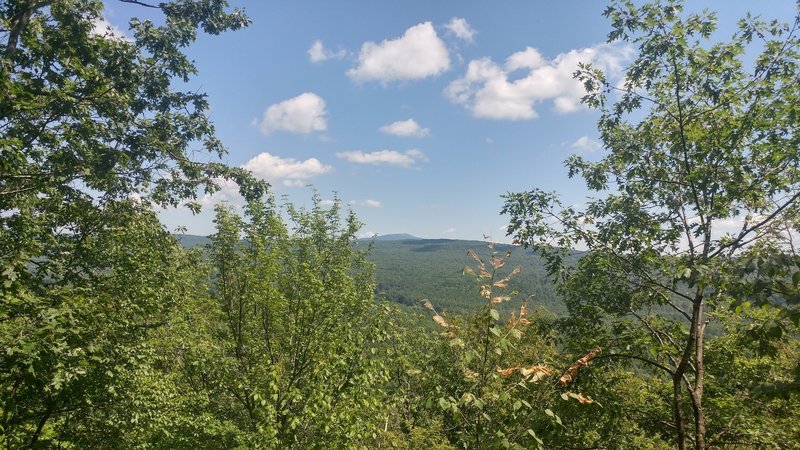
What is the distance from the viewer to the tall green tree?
813 cm

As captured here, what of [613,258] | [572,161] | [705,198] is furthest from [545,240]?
[705,198]

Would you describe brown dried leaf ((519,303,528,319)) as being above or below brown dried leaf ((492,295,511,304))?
below

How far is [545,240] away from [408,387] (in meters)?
20.0

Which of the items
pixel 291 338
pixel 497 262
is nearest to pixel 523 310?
pixel 497 262

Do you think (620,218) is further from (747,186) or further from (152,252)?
(152,252)

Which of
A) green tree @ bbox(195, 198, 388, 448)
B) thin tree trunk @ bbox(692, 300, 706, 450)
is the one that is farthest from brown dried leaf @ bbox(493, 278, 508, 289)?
green tree @ bbox(195, 198, 388, 448)

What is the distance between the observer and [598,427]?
10609 millimetres

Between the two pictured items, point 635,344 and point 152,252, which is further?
point 152,252

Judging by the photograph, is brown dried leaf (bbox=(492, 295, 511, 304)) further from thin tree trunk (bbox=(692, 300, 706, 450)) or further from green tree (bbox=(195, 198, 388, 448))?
green tree (bbox=(195, 198, 388, 448))

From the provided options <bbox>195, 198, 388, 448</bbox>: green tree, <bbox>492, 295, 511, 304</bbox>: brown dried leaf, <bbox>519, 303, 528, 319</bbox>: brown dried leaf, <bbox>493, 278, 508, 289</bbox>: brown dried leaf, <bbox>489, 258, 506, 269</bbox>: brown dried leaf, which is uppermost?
<bbox>489, 258, 506, 269</bbox>: brown dried leaf

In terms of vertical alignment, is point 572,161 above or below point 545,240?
above

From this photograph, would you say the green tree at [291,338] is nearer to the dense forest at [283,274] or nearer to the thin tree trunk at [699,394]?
the dense forest at [283,274]

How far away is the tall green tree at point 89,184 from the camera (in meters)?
8.13

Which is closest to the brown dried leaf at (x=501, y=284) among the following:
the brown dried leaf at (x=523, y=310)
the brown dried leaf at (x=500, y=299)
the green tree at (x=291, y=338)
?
the brown dried leaf at (x=500, y=299)
